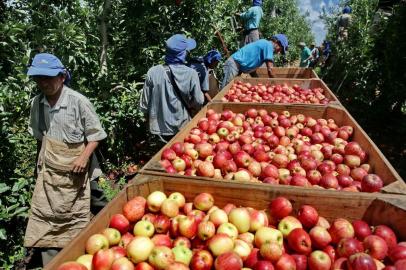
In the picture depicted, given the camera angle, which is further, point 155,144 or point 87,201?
point 155,144

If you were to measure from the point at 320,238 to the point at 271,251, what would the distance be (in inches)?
13.8

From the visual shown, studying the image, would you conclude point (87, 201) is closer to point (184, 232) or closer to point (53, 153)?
point (53, 153)

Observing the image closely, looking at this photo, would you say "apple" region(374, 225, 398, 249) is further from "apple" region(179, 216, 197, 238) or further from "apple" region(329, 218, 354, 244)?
"apple" region(179, 216, 197, 238)

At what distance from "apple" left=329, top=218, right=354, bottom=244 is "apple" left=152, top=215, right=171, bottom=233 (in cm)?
104

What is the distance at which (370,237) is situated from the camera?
2.04 metres

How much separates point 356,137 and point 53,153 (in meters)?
3.04

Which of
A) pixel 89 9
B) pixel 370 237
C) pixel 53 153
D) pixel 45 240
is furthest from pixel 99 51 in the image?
pixel 370 237

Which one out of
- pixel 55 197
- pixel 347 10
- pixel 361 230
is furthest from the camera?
pixel 347 10

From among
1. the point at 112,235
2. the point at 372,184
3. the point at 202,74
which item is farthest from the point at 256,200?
the point at 202,74

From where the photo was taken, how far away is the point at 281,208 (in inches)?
90.1

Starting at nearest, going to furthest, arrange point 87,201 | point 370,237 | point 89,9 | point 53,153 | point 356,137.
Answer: point 370,237 → point 53,153 → point 87,201 → point 356,137 → point 89,9

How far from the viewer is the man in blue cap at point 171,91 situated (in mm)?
4570

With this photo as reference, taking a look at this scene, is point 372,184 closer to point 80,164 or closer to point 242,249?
point 242,249

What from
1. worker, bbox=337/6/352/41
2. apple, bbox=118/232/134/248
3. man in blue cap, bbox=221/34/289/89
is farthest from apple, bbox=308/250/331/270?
worker, bbox=337/6/352/41
